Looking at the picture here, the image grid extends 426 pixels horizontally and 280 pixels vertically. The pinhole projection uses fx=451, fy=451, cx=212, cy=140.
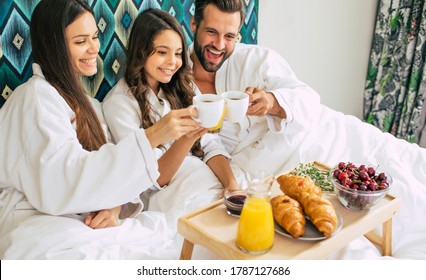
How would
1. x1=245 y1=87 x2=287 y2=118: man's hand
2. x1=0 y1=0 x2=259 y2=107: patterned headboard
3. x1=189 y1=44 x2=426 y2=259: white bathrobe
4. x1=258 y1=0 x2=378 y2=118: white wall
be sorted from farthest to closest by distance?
1. x1=258 y1=0 x2=378 y2=118: white wall
2. x1=189 y1=44 x2=426 y2=259: white bathrobe
3. x1=245 y1=87 x2=287 y2=118: man's hand
4. x1=0 y1=0 x2=259 y2=107: patterned headboard

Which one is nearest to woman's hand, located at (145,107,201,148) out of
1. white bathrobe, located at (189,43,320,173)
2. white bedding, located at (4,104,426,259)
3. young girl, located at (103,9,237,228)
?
young girl, located at (103,9,237,228)

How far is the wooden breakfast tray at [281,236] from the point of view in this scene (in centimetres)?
121

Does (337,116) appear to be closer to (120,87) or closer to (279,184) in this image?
(279,184)

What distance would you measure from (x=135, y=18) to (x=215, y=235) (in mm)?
1107

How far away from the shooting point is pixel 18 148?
140 centimetres

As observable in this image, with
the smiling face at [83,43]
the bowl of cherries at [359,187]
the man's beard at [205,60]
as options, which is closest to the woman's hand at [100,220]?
the smiling face at [83,43]

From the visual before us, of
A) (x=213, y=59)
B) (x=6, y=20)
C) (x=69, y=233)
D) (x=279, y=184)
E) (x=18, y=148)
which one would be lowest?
(x=69, y=233)

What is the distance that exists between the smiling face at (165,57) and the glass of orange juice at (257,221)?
820 millimetres

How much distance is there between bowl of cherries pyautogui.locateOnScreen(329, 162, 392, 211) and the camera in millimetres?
1372

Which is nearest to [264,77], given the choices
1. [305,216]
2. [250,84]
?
[250,84]

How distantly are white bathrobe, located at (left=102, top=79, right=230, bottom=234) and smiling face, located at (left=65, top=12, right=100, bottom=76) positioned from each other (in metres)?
0.20

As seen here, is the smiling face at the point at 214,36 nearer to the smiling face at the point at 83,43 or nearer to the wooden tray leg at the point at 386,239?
the smiling face at the point at 83,43

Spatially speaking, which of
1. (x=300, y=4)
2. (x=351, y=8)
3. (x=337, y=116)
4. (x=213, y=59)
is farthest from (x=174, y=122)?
(x=351, y=8)

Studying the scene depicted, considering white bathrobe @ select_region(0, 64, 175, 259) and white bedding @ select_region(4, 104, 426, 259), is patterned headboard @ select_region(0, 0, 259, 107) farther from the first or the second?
white bedding @ select_region(4, 104, 426, 259)
